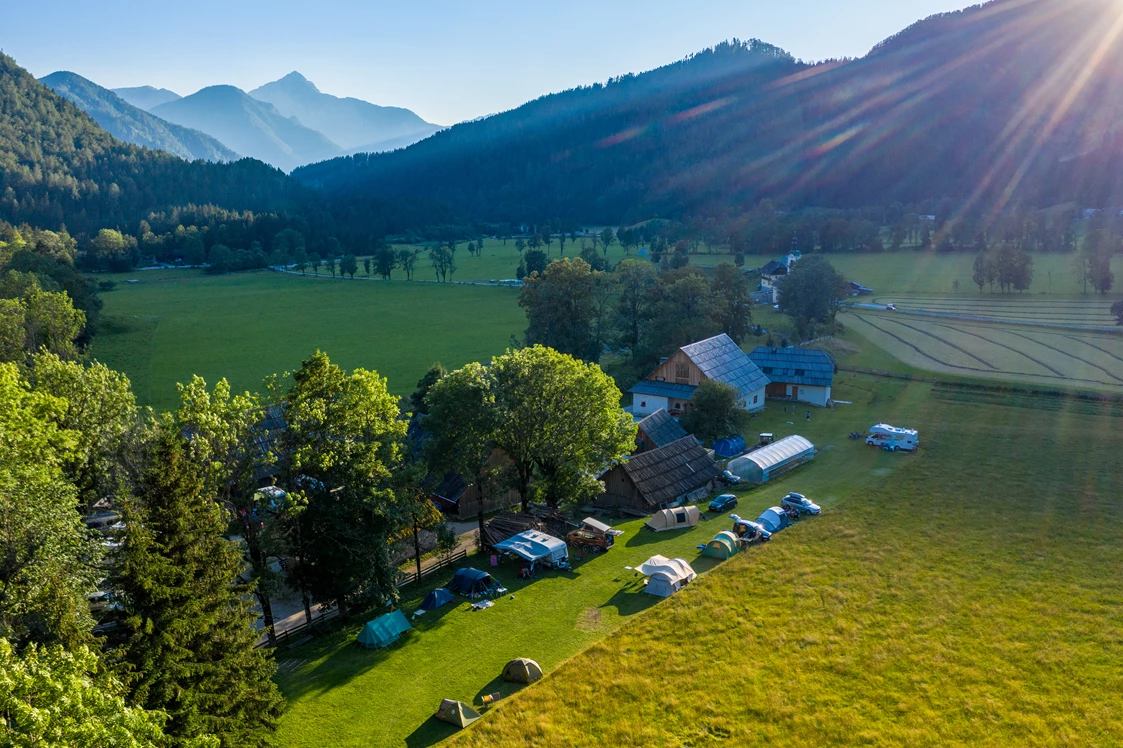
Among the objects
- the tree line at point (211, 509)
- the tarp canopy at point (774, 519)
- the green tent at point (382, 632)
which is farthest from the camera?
the tarp canopy at point (774, 519)

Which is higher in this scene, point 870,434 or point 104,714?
point 104,714

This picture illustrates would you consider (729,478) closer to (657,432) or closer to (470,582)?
(657,432)

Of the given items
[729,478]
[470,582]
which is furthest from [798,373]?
[470,582]

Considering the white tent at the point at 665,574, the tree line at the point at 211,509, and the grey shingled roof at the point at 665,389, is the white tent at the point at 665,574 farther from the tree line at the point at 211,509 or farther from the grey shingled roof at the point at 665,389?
the grey shingled roof at the point at 665,389

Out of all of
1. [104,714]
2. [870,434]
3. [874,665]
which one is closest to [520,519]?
[874,665]

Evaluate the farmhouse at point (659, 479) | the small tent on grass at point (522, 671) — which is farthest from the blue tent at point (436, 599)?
the farmhouse at point (659, 479)

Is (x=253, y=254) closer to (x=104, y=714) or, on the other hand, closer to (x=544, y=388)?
(x=544, y=388)

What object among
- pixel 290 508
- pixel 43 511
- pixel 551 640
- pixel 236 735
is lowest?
pixel 551 640
